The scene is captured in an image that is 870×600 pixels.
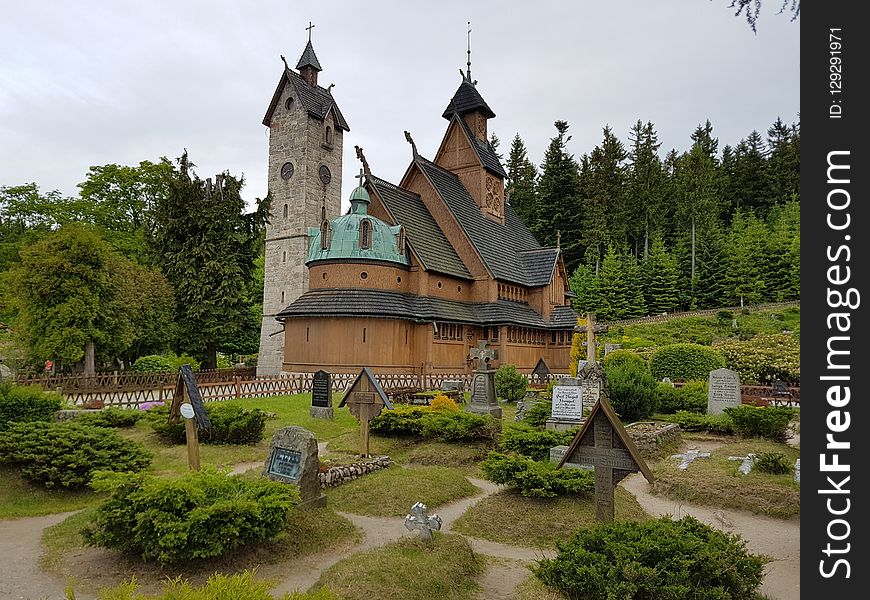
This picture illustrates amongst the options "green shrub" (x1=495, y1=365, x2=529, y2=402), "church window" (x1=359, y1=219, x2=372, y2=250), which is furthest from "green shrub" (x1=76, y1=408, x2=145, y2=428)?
"church window" (x1=359, y1=219, x2=372, y2=250)

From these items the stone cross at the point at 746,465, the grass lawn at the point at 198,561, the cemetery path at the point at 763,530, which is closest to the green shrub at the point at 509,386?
the stone cross at the point at 746,465

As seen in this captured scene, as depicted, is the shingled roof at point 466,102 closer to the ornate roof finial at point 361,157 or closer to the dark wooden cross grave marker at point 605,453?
the ornate roof finial at point 361,157

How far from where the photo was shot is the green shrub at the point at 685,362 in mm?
30578

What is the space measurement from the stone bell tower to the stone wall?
2906 centimetres

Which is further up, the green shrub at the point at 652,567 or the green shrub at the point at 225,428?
the green shrub at the point at 652,567

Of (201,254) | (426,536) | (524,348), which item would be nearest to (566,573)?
(426,536)

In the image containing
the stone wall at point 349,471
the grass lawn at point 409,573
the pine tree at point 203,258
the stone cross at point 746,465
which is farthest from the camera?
the pine tree at point 203,258

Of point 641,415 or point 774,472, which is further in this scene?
point 641,415

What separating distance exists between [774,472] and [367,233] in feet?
73.5

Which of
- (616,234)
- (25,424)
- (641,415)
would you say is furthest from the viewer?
(616,234)

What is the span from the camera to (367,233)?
2989 centimetres

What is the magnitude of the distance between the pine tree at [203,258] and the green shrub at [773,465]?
30.6 meters

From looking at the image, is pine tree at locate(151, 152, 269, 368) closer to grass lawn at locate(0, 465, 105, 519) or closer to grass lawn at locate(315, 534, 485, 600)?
grass lawn at locate(0, 465, 105, 519)
